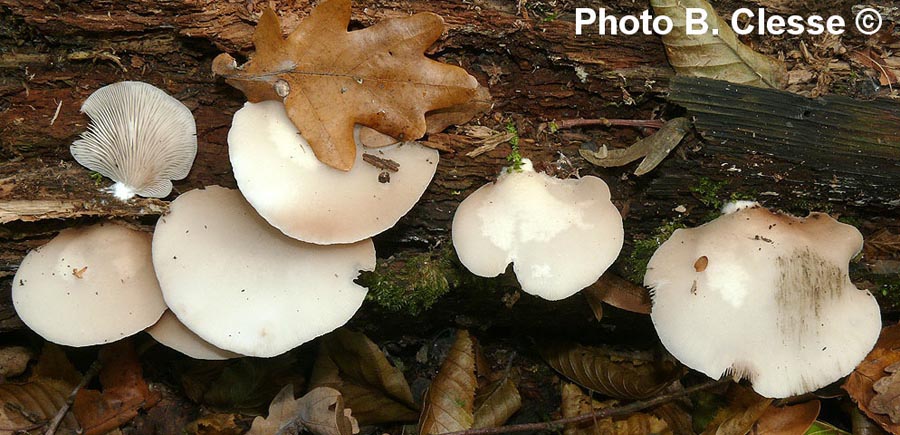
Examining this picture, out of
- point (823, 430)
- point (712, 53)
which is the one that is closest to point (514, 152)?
point (712, 53)

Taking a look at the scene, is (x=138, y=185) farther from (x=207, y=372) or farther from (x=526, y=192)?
(x=526, y=192)

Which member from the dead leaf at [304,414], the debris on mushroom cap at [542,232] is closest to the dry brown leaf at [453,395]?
the dead leaf at [304,414]

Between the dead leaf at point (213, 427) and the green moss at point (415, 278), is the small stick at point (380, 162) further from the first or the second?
the dead leaf at point (213, 427)

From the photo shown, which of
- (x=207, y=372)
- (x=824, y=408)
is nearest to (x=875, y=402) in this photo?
(x=824, y=408)

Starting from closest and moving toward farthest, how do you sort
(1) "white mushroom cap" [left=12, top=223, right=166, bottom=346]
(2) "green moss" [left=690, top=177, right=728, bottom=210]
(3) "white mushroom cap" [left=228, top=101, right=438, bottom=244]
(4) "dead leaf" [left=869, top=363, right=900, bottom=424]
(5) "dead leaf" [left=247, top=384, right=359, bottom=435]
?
(3) "white mushroom cap" [left=228, top=101, right=438, bottom=244], (1) "white mushroom cap" [left=12, top=223, right=166, bottom=346], (2) "green moss" [left=690, top=177, right=728, bottom=210], (4) "dead leaf" [left=869, top=363, right=900, bottom=424], (5) "dead leaf" [left=247, top=384, right=359, bottom=435]

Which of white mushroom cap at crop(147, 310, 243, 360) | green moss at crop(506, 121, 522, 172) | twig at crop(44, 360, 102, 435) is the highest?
green moss at crop(506, 121, 522, 172)

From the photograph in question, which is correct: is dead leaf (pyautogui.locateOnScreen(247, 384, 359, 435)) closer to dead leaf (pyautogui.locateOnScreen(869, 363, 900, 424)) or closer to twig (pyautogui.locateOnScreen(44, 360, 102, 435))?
twig (pyautogui.locateOnScreen(44, 360, 102, 435))

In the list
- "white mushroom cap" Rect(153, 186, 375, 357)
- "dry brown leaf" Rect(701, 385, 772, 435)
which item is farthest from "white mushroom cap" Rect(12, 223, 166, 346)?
"dry brown leaf" Rect(701, 385, 772, 435)
